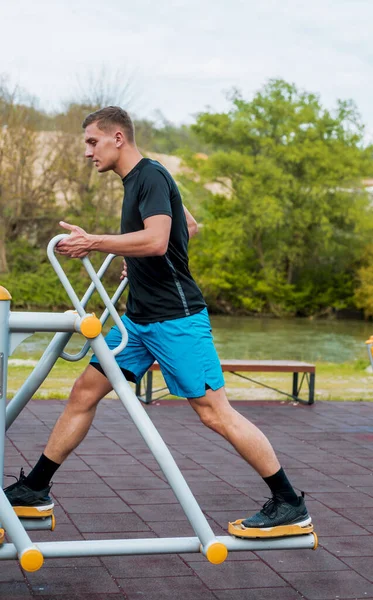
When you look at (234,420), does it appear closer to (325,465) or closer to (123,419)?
(325,465)

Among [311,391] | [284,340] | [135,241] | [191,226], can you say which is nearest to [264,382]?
[311,391]

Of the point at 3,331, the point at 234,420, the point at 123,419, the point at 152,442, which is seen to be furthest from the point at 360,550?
the point at 123,419

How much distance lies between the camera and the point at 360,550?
413 cm

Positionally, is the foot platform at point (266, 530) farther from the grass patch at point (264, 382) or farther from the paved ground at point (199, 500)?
the grass patch at point (264, 382)

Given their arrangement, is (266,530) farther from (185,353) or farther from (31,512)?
(31,512)

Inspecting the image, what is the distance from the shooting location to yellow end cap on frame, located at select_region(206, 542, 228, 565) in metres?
3.29

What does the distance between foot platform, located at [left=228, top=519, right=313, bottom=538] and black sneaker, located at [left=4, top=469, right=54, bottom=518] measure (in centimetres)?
70

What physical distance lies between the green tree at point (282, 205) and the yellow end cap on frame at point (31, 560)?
140ft

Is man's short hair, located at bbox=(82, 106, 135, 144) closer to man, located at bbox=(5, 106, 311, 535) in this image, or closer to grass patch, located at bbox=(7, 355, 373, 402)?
man, located at bbox=(5, 106, 311, 535)

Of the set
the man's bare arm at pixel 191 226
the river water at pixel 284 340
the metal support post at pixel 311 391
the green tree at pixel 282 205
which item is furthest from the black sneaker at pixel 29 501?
the green tree at pixel 282 205

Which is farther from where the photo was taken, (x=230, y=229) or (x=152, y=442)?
(x=230, y=229)

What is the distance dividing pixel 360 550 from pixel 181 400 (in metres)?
4.87

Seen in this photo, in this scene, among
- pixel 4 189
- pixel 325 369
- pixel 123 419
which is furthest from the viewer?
pixel 4 189

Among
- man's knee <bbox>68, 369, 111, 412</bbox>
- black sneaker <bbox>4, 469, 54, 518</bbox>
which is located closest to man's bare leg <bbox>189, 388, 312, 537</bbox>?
man's knee <bbox>68, 369, 111, 412</bbox>
